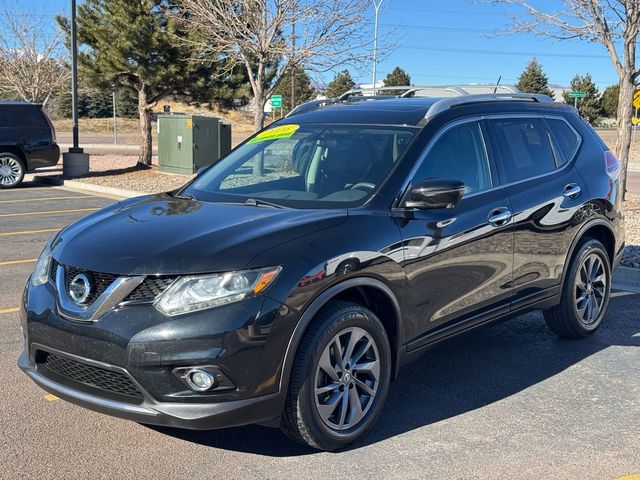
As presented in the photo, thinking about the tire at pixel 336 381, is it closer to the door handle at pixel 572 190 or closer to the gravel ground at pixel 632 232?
the door handle at pixel 572 190

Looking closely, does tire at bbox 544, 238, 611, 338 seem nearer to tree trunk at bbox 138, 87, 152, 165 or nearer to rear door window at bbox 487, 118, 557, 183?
rear door window at bbox 487, 118, 557, 183

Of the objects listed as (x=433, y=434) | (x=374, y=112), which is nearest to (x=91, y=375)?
(x=433, y=434)

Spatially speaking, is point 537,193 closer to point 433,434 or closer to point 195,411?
point 433,434

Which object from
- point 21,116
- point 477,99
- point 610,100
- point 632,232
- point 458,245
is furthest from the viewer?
point 610,100

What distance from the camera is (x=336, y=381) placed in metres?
3.52

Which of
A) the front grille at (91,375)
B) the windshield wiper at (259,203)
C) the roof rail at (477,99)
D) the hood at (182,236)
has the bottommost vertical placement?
the front grille at (91,375)

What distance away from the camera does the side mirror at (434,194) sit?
3803 millimetres

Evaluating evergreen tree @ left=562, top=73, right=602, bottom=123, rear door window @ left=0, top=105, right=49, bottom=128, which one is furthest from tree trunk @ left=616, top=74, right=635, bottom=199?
evergreen tree @ left=562, top=73, right=602, bottom=123

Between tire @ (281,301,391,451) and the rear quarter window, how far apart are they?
2.48 metres

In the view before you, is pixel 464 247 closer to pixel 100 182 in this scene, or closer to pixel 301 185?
pixel 301 185

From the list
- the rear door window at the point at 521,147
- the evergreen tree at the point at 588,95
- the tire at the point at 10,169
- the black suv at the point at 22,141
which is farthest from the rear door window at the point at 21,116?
the evergreen tree at the point at 588,95

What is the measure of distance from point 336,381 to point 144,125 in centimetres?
1880

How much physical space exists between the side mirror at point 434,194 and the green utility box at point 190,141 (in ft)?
49.4

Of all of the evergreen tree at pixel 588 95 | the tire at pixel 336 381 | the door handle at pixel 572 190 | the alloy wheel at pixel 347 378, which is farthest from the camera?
the evergreen tree at pixel 588 95
